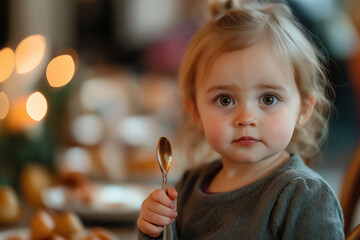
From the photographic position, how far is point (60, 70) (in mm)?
1409

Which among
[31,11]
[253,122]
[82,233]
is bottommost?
[82,233]

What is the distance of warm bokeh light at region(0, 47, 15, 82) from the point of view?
1382mm

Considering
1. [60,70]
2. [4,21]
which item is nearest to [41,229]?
[60,70]

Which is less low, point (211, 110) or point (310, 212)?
point (211, 110)

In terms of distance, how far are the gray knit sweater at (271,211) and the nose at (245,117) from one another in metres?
0.09

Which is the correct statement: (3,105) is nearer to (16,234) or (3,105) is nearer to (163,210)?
(16,234)

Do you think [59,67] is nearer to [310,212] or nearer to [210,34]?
[210,34]

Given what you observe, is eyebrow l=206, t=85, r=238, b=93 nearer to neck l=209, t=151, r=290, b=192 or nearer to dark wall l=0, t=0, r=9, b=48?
neck l=209, t=151, r=290, b=192

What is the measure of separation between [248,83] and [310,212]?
0.19 metres

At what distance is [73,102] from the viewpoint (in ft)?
5.62

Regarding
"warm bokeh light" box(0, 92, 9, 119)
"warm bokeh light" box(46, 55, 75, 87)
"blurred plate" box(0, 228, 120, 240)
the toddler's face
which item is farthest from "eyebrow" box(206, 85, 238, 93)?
"warm bokeh light" box(0, 92, 9, 119)

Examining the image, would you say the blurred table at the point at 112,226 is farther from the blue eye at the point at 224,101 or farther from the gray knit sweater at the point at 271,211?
the blue eye at the point at 224,101

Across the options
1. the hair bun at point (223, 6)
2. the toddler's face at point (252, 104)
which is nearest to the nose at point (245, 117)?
the toddler's face at point (252, 104)

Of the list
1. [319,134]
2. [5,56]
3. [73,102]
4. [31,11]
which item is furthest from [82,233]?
[31,11]
